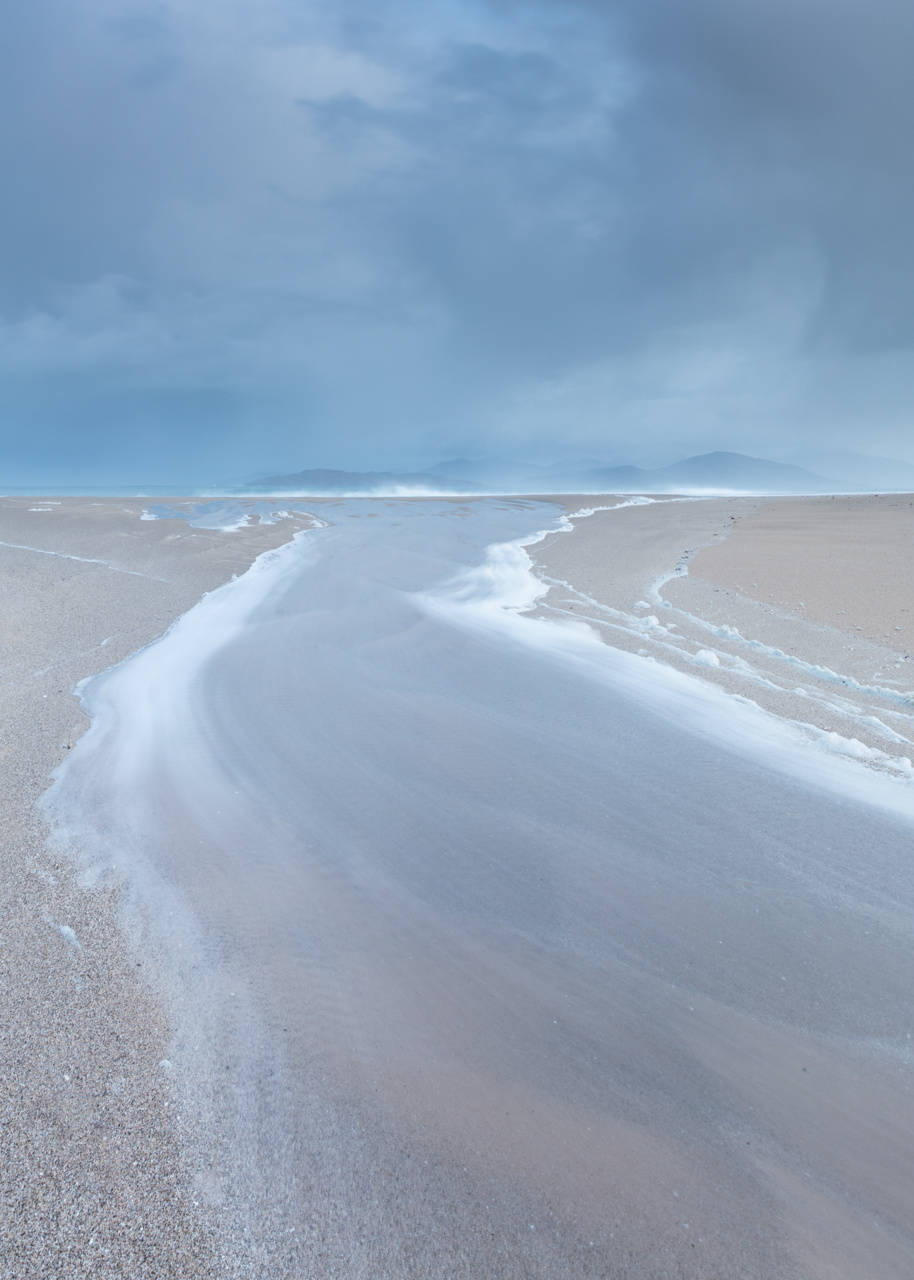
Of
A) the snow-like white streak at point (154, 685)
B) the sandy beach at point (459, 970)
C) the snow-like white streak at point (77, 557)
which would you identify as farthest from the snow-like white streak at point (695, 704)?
the snow-like white streak at point (77, 557)

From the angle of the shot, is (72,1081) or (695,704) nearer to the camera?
(72,1081)

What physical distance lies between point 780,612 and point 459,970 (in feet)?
23.2

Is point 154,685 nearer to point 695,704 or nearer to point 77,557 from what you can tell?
point 695,704

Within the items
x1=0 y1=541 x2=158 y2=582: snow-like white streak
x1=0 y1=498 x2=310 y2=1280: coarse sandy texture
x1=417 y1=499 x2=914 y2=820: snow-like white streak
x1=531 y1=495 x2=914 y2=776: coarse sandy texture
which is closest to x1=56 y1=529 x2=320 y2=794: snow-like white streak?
x1=0 y1=498 x2=310 y2=1280: coarse sandy texture

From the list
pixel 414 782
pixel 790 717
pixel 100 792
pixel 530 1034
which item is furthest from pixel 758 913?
pixel 100 792

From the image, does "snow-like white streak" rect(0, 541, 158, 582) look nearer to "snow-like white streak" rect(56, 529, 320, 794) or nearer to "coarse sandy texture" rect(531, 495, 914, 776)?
"snow-like white streak" rect(56, 529, 320, 794)

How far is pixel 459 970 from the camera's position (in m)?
2.80

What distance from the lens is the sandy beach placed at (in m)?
1.87

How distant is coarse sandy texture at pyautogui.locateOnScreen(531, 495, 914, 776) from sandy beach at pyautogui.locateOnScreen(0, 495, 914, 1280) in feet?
0.30

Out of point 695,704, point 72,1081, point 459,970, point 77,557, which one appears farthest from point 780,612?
point 77,557

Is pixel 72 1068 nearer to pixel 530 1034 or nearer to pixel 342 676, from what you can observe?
pixel 530 1034

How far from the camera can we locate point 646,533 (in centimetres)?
1841

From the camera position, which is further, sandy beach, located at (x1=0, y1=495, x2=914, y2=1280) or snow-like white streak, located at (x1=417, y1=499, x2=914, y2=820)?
snow-like white streak, located at (x1=417, y1=499, x2=914, y2=820)

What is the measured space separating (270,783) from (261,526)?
17553mm
